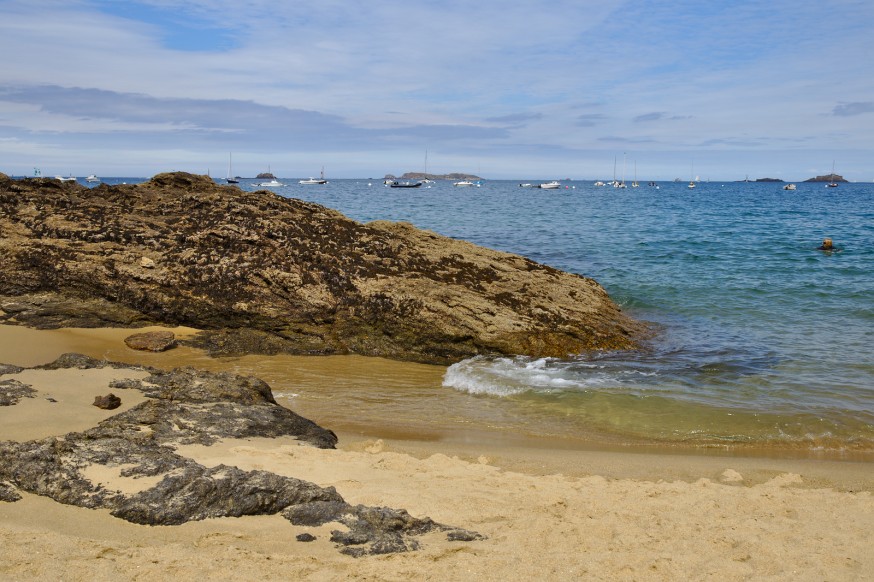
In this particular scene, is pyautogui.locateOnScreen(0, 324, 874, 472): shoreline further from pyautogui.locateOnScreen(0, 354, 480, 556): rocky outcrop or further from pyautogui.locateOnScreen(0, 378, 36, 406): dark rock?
pyautogui.locateOnScreen(0, 378, 36, 406): dark rock

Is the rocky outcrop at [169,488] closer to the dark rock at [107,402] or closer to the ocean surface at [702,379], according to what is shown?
the dark rock at [107,402]

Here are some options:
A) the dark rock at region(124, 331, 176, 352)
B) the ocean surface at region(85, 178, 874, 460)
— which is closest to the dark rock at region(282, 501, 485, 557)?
the ocean surface at region(85, 178, 874, 460)

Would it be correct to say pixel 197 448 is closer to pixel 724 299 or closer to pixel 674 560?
pixel 674 560

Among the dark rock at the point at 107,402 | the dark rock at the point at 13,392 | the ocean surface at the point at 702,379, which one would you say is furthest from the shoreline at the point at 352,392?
the dark rock at the point at 13,392

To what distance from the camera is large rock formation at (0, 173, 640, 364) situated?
34.4 ft

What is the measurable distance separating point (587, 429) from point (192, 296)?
6318 millimetres

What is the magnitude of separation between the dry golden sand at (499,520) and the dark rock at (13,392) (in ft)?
0.36

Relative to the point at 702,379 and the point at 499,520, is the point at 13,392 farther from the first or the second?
the point at 702,379

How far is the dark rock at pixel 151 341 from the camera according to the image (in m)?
9.87

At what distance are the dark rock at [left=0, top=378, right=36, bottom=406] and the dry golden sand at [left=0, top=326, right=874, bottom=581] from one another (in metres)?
0.11

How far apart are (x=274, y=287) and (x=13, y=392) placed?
4.94 metres

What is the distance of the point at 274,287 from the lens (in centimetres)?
1064

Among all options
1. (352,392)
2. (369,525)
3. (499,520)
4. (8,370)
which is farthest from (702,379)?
(8,370)

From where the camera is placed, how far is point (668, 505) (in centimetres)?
559
